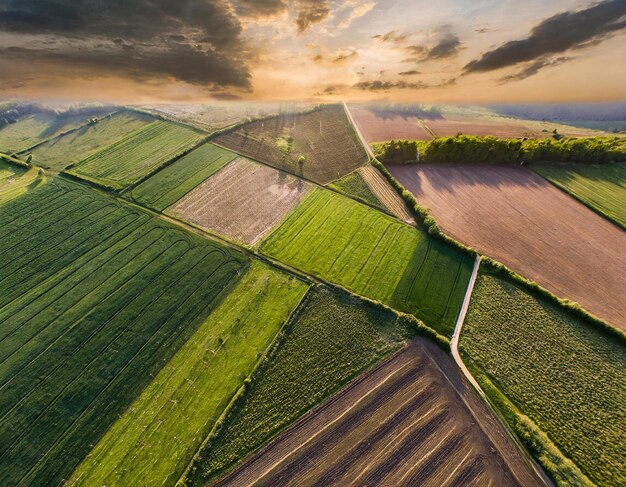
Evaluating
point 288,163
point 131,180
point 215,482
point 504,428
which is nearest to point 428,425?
point 504,428

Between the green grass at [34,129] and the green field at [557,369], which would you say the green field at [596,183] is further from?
the green grass at [34,129]

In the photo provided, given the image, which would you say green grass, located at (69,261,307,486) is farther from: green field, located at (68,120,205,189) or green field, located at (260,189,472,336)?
green field, located at (68,120,205,189)

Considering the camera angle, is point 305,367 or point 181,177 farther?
point 181,177

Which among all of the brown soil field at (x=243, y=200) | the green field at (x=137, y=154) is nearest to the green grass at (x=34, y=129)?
the green field at (x=137, y=154)

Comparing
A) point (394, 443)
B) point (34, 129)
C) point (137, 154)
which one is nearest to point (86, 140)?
point (137, 154)

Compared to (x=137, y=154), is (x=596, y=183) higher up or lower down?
higher up

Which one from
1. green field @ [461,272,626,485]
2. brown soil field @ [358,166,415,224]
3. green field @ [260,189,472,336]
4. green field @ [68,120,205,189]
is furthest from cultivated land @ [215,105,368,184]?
green field @ [461,272,626,485]

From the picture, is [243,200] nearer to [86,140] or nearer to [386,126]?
[86,140]

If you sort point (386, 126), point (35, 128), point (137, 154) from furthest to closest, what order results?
1. point (386, 126)
2. point (35, 128)
3. point (137, 154)
